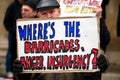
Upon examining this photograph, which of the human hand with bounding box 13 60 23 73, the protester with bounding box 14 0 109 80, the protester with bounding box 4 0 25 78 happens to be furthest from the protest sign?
the protester with bounding box 4 0 25 78

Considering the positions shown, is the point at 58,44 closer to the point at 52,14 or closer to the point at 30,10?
the point at 52,14

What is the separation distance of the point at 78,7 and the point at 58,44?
19.1 inches

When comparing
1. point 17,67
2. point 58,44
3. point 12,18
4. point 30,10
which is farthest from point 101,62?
point 12,18

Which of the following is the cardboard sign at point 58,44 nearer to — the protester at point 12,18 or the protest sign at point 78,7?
the protest sign at point 78,7

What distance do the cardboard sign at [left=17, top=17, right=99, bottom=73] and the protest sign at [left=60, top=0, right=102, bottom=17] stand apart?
0.22 meters

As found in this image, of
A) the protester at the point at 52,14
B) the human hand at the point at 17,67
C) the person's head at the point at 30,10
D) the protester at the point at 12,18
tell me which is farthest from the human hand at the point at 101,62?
the protester at the point at 12,18

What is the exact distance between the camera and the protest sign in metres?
5.66

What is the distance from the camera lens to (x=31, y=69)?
556 cm

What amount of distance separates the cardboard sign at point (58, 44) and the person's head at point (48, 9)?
0.06m

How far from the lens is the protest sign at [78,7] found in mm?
5660

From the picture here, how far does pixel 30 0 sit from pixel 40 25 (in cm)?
101

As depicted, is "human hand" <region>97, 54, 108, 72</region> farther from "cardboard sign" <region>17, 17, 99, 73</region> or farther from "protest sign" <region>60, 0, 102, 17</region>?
"protest sign" <region>60, 0, 102, 17</region>

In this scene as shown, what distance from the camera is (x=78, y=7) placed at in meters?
5.74

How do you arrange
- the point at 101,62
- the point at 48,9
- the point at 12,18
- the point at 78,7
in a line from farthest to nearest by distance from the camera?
the point at 12,18 → the point at 78,7 → the point at 48,9 → the point at 101,62
